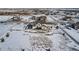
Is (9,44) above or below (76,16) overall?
below

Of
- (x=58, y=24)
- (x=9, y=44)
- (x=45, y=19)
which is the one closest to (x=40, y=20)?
(x=45, y=19)

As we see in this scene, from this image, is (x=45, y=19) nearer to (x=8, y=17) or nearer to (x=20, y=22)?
(x=20, y=22)
